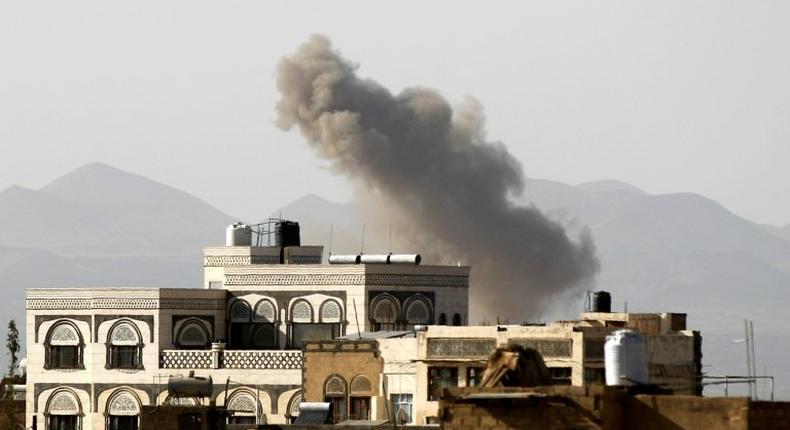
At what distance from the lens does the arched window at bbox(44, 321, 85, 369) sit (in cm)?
9100

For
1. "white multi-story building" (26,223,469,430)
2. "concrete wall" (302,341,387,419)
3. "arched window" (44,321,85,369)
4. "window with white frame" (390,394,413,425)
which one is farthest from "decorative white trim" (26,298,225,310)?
"window with white frame" (390,394,413,425)

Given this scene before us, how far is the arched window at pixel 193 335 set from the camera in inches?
3593

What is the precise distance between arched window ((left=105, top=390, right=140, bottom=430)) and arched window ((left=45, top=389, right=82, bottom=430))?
118 cm

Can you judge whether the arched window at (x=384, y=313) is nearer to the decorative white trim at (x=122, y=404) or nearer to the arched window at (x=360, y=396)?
the decorative white trim at (x=122, y=404)

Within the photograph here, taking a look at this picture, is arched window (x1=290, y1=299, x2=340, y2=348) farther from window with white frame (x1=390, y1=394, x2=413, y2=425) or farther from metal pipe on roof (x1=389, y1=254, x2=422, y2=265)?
window with white frame (x1=390, y1=394, x2=413, y2=425)

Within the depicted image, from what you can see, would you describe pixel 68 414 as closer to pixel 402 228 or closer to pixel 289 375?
pixel 289 375

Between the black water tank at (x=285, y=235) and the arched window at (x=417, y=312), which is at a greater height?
the black water tank at (x=285, y=235)

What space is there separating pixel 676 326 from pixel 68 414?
2346cm

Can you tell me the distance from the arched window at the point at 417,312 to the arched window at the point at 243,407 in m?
6.44

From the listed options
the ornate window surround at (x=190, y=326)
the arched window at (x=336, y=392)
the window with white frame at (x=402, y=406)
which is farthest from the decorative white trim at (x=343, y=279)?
the window with white frame at (x=402, y=406)

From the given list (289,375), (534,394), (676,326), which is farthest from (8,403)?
(534,394)

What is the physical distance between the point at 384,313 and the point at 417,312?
1223mm

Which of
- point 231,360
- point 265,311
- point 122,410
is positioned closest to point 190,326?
point 265,311

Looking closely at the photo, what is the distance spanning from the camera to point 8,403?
289 feet
